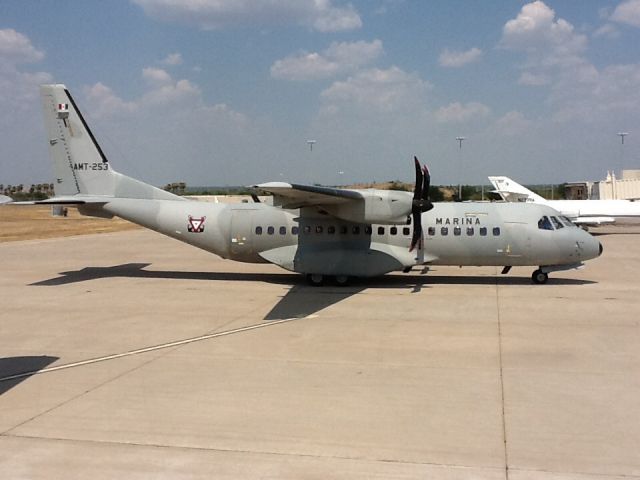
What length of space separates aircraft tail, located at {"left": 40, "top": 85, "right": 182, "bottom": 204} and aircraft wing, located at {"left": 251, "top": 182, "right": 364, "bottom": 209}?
546cm

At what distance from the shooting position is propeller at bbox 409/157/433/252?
16734 millimetres

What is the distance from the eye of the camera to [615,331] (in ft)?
40.3

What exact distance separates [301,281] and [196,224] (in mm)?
4184

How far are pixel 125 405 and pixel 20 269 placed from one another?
1775cm

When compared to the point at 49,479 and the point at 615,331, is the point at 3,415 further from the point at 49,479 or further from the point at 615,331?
the point at 615,331

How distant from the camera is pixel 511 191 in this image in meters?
51.3

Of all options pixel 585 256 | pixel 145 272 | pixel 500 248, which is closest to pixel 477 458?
pixel 500 248

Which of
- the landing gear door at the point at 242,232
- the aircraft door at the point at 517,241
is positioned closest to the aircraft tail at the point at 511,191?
the aircraft door at the point at 517,241

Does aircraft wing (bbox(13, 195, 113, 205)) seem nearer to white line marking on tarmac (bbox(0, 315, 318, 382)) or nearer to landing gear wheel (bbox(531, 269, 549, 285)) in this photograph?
white line marking on tarmac (bbox(0, 315, 318, 382))

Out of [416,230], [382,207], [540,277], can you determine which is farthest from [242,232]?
[540,277]

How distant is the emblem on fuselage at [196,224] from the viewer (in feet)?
63.6

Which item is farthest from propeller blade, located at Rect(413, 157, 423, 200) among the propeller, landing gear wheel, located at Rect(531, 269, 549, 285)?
landing gear wheel, located at Rect(531, 269, 549, 285)

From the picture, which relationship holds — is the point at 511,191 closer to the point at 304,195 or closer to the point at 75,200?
the point at 304,195

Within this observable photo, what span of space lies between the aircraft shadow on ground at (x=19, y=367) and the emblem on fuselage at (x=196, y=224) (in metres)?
9.36
